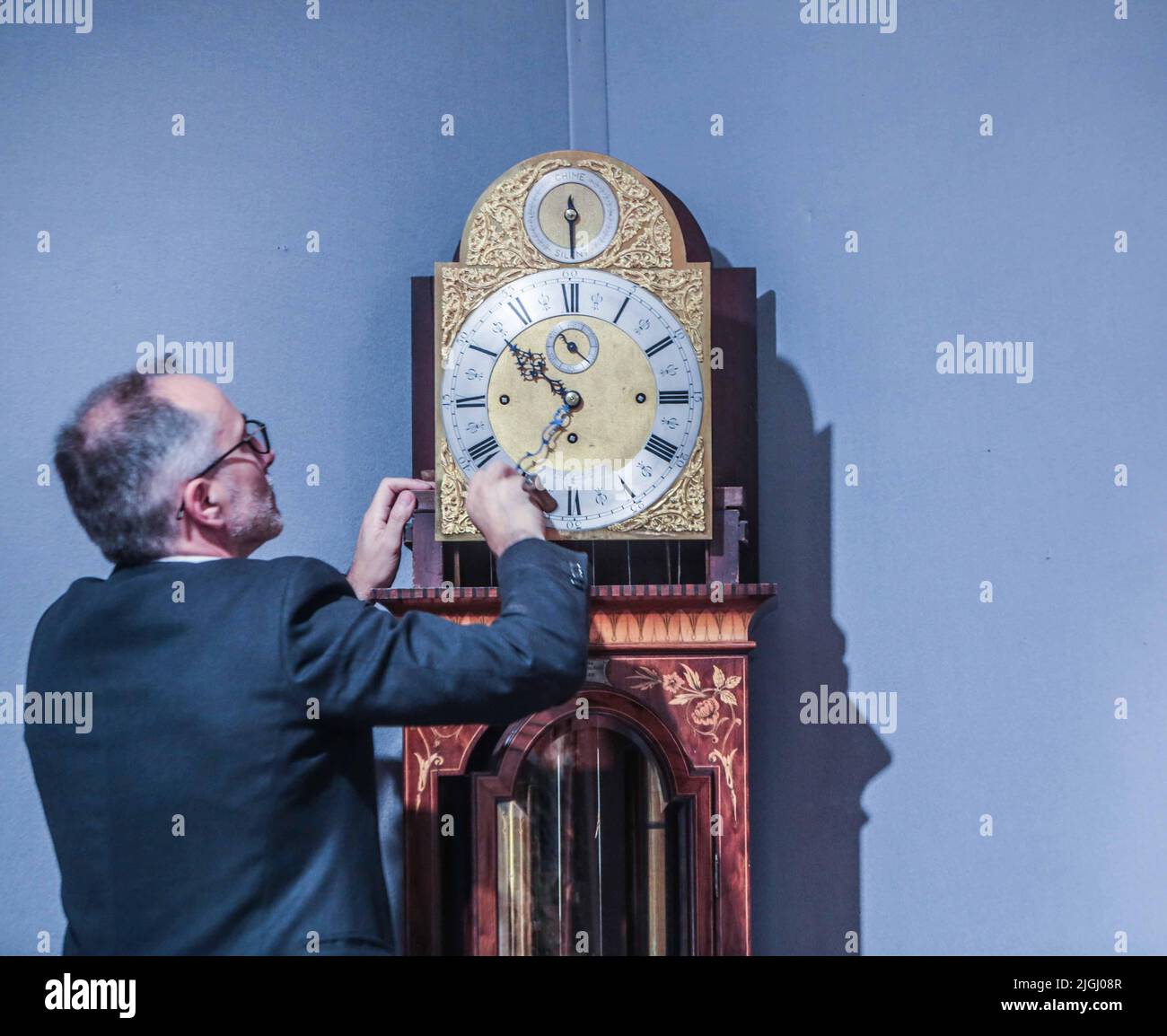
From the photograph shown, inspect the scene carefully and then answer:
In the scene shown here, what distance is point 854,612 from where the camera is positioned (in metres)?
2.13

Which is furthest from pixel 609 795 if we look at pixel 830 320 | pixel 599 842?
pixel 830 320

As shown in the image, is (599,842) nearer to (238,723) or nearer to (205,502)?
(238,723)

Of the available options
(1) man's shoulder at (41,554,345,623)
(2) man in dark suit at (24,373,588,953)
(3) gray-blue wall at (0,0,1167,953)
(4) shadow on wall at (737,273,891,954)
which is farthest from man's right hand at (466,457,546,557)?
(4) shadow on wall at (737,273,891,954)

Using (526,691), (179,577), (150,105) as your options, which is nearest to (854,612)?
(526,691)

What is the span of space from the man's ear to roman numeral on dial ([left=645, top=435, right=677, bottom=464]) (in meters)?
0.59

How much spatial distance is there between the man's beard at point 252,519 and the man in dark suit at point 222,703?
53mm

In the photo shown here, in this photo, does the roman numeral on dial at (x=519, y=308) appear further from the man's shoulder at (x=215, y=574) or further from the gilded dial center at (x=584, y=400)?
the man's shoulder at (x=215, y=574)

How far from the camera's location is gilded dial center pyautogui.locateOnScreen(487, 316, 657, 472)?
1.81m

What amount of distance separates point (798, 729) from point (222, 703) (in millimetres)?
1044

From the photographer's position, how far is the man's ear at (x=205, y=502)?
1.49 metres

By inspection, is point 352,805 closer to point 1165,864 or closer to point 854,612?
point 854,612

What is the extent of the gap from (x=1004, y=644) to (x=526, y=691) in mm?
1022

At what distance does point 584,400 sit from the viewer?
5.94 ft

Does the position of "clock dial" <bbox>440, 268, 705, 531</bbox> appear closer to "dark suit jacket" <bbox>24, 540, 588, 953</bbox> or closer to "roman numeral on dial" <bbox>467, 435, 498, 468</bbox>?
"roman numeral on dial" <bbox>467, 435, 498, 468</bbox>
